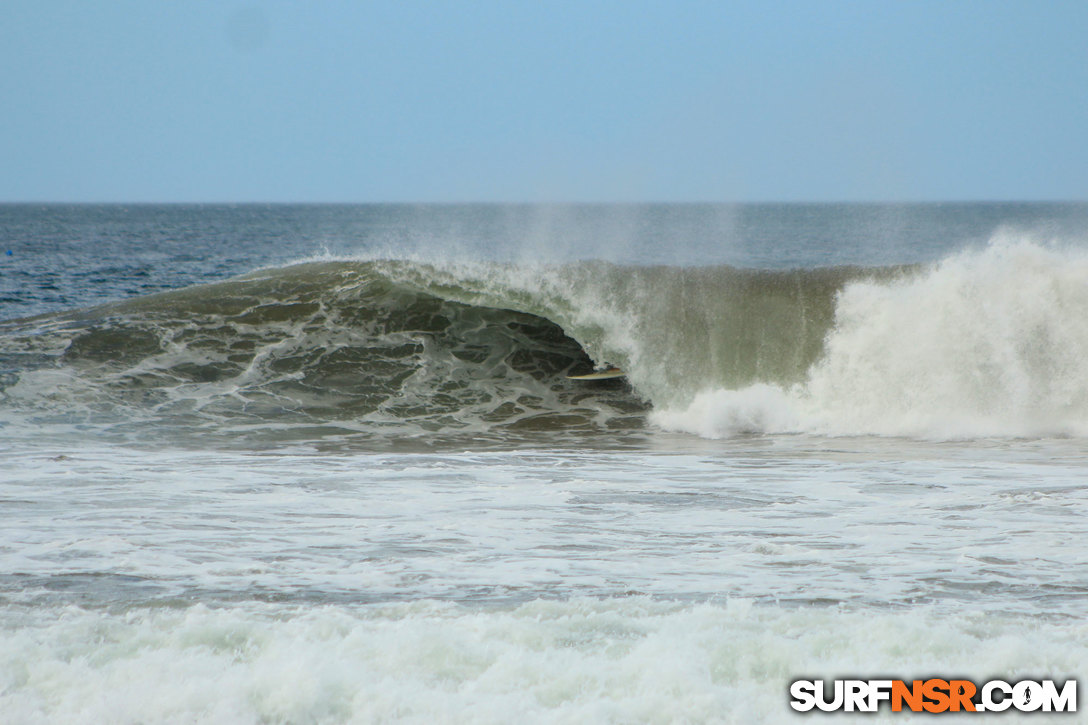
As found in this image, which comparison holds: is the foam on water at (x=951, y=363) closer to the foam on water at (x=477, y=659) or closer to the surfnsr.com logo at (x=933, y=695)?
the foam on water at (x=477, y=659)

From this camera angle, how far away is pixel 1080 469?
748 centimetres

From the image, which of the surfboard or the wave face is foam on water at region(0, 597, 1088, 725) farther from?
the surfboard

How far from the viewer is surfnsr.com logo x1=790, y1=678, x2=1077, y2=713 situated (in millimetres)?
3572

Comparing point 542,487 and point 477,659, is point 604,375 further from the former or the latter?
point 477,659

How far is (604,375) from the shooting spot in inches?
457

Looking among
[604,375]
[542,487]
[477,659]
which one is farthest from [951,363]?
[477,659]

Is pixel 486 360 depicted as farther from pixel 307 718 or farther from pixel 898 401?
pixel 307 718

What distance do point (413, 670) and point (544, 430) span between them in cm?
618

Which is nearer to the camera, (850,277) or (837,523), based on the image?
(837,523)

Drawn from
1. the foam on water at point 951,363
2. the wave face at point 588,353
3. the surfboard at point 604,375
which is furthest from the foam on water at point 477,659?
the surfboard at point 604,375

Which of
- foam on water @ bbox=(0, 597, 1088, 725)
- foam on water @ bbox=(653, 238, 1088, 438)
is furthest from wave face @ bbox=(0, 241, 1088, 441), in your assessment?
foam on water @ bbox=(0, 597, 1088, 725)

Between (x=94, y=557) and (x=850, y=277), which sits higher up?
(x=850, y=277)

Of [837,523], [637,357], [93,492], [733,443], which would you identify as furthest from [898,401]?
[93,492]

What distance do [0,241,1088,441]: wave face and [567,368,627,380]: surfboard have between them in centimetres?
12
